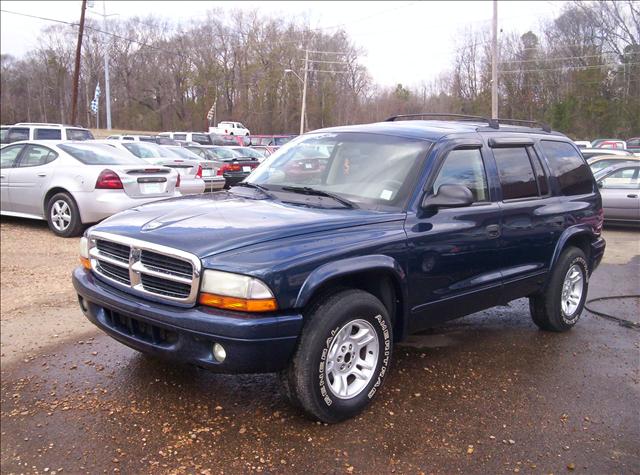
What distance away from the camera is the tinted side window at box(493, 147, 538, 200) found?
4.48 metres

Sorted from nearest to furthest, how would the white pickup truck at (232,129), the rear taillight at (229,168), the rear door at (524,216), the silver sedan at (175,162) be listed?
the rear door at (524,216)
the silver sedan at (175,162)
the rear taillight at (229,168)
the white pickup truck at (232,129)

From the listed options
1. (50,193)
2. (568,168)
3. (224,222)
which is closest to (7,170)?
(50,193)

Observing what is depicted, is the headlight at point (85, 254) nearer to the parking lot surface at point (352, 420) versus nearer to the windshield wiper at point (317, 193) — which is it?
the parking lot surface at point (352, 420)

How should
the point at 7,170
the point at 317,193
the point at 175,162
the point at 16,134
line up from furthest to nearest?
the point at 16,134, the point at 175,162, the point at 7,170, the point at 317,193

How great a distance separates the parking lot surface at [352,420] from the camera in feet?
9.88

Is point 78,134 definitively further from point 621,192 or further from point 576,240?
point 576,240

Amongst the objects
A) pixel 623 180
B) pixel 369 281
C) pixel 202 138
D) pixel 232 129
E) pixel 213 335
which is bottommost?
pixel 213 335

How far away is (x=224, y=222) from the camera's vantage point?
3.36m

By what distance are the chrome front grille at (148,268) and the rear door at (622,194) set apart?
1067 centimetres

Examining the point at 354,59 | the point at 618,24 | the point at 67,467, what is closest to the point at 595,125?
the point at 618,24

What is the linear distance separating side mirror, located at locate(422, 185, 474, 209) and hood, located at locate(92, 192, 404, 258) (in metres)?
0.27

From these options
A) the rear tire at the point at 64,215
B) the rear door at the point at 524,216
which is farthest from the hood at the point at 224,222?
the rear tire at the point at 64,215

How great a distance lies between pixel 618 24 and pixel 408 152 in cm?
466

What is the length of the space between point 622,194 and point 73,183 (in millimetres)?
10343
